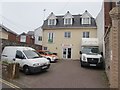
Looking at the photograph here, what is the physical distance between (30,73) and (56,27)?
729 inches

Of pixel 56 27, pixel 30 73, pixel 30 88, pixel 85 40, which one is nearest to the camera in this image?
pixel 30 88

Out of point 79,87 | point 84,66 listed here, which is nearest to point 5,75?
point 79,87

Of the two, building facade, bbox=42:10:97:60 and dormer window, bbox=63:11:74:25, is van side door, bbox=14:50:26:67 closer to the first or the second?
building facade, bbox=42:10:97:60

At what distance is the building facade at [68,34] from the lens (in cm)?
2866

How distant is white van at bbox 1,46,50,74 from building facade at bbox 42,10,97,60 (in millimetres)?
15620

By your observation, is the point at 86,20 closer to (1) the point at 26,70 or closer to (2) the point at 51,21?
(2) the point at 51,21

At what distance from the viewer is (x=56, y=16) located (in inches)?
1297

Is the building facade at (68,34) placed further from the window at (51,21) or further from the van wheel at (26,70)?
the van wheel at (26,70)

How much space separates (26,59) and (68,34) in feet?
57.8

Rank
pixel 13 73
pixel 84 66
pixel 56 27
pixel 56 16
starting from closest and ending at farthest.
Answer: pixel 13 73
pixel 84 66
pixel 56 27
pixel 56 16

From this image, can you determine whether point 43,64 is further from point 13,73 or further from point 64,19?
point 64,19

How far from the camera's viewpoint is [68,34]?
1150 inches

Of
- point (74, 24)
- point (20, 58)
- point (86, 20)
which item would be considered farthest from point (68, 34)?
point (20, 58)

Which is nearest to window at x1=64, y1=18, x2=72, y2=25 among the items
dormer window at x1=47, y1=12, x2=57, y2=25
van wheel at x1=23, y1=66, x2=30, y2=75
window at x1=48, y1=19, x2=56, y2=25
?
dormer window at x1=47, y1=12, x2=57, y2=25
